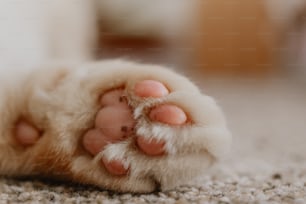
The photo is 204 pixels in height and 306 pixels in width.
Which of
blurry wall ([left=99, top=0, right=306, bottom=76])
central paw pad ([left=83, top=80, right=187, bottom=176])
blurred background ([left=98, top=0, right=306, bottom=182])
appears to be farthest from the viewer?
blurry wall ([left=99, top=0, right=306, bottom=76])

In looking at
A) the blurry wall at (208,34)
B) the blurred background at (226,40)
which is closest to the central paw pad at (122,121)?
the blurred background at (226,40)

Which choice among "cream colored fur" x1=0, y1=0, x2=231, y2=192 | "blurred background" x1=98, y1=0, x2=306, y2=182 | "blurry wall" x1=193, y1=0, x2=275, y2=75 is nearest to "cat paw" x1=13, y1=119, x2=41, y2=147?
"cream colored fur" x1=0, y1=0, x2=231, y2=192

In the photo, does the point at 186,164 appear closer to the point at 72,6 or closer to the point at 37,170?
the point at 37,170

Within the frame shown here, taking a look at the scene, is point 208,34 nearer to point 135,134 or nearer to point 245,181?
point 245,181

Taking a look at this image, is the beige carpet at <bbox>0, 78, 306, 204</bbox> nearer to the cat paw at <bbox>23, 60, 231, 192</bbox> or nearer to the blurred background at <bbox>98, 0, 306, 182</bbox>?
the cat paw at <bbox>23, 60, 231, 192</bbox>

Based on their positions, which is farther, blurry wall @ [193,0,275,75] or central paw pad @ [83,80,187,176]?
blurry wall @ [193,0,275,75]

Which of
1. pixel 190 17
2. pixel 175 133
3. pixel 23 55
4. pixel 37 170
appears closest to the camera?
pixel 175 133

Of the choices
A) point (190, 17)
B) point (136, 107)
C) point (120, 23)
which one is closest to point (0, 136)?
point (136, 107)
